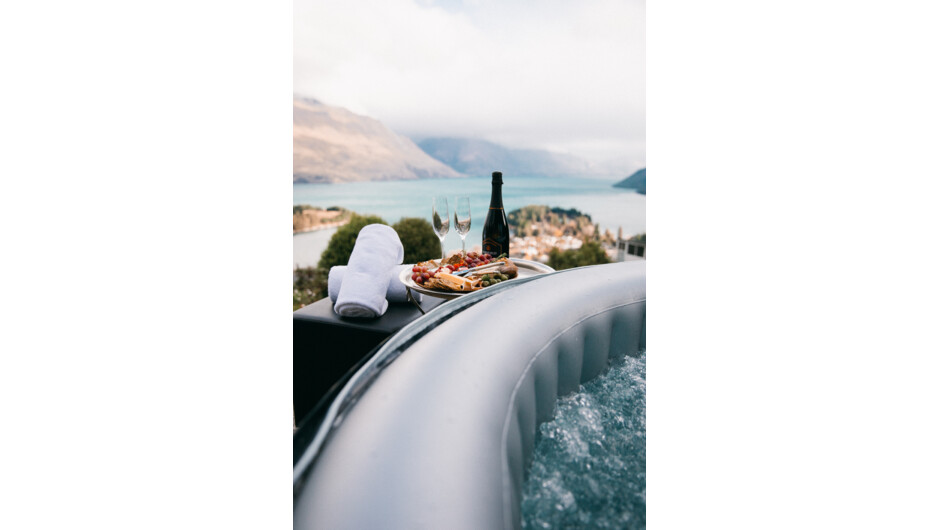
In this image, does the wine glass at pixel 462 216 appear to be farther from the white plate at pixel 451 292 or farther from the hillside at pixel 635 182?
the hillside at pixel 635 182

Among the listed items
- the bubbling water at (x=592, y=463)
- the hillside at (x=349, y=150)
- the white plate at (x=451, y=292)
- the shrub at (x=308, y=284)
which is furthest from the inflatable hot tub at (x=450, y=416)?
the hillside at (x=349, y=150)

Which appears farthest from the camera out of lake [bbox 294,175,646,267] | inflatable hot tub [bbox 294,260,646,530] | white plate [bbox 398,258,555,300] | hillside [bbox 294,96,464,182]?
lake [bbox 294,175,646,267]

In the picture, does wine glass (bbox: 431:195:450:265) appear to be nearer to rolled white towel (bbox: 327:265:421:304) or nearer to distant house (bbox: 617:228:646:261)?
rolled white towel (bbox: 327:265:421:304)

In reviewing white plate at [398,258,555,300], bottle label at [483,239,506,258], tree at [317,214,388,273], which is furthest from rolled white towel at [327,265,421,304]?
tree at [317,214,388,273]

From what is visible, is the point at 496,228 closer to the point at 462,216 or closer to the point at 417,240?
the point at 462,216
